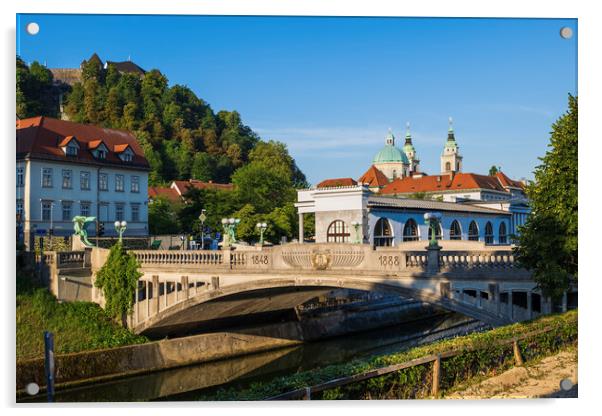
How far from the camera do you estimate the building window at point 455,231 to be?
155 ft

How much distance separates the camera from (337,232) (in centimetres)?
4359

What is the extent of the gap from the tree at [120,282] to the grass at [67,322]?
0.41 meters

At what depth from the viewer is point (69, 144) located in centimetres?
3266

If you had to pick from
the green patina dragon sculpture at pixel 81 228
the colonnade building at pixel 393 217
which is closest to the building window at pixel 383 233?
the colonnade building at pixel 393 217

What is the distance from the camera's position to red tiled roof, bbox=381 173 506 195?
71.4 m

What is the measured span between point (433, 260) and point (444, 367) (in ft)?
14.5

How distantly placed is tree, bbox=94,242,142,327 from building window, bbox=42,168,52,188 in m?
6.31

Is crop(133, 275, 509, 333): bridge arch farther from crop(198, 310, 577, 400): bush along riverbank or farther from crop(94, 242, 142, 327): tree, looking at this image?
crop(198, 310, 577, 400): bush along riverbank

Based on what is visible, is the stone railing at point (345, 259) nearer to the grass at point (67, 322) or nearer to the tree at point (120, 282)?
the tree at point (120, 282)

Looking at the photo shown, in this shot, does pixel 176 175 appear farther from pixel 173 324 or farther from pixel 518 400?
pixel 518 400

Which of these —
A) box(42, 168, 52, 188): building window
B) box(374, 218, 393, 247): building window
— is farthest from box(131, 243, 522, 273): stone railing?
box(374, 218, 393, 247): building window

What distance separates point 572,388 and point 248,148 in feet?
177

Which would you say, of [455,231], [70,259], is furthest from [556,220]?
[455,231]

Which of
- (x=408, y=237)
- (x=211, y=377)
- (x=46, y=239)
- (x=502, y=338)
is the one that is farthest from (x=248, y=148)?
(x=502, y=338)
